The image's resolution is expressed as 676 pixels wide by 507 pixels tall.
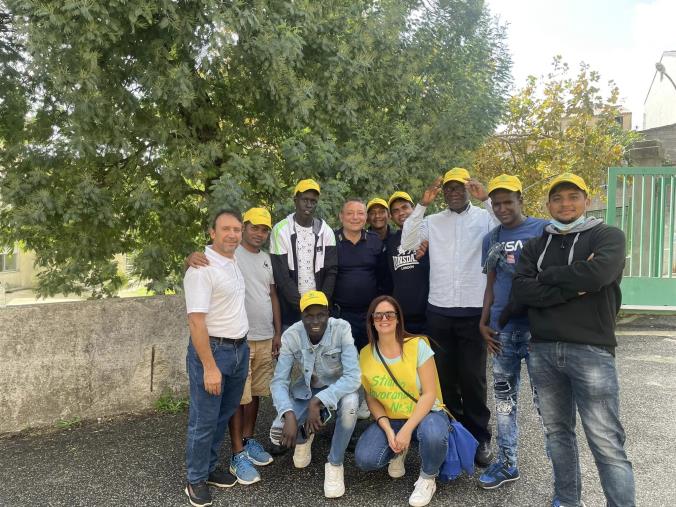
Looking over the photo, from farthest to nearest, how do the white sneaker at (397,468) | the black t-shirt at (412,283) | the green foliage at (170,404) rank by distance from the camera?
the green foliage at (170,404) → the black t-shirt at (412,283) → the white sneaker at (397,468)

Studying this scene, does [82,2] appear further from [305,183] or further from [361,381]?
[361,381]

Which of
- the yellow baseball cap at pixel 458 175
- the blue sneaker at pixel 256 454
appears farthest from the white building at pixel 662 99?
the blue sneaker at pixel 256 454

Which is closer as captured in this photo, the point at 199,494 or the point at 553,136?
the point at 199,494

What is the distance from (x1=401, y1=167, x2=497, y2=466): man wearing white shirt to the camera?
3578mm

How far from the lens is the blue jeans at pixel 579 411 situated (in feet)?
8.43

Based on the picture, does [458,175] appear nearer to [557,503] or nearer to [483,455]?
[483,455]

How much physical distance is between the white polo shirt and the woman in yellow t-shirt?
2.98ft

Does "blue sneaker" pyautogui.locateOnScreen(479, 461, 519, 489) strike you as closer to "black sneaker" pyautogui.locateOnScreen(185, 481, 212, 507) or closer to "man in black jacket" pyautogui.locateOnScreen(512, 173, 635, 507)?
"man in black jacket" pyautogui.locateOnScreen(512, 173, 635, 507)

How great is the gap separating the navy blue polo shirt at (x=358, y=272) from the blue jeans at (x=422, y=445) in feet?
3.31

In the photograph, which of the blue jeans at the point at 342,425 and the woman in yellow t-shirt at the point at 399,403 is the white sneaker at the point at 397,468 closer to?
the woman in yellow t-shirt at the point at 399,403

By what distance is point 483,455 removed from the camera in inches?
142

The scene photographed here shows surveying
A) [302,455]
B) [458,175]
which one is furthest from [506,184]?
[302,455]

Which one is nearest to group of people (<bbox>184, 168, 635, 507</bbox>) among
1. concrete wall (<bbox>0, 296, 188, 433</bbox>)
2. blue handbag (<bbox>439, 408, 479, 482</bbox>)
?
blue handbag (<bbox>439, 408, 479, 482</bbox>)

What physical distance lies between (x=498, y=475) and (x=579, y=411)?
894 mm
